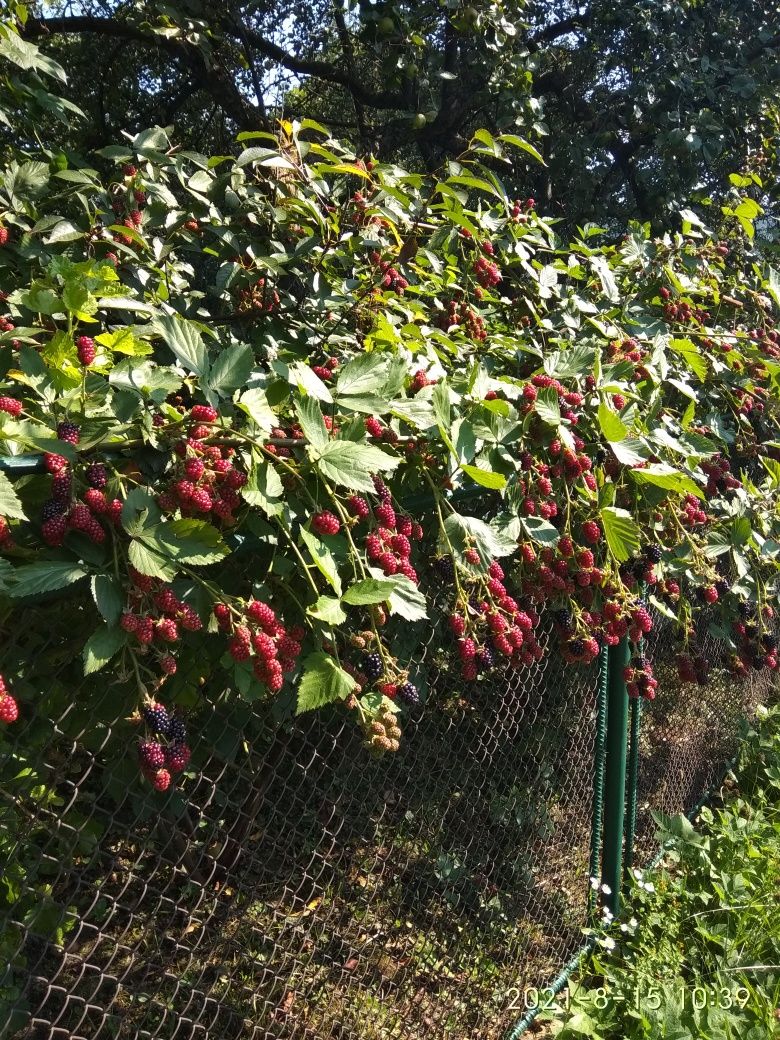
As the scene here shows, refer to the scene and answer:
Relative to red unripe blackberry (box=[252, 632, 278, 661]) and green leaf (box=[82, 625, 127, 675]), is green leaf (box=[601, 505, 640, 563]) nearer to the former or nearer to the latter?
red unripe blackberry (box=[252, 632, 278, 661])

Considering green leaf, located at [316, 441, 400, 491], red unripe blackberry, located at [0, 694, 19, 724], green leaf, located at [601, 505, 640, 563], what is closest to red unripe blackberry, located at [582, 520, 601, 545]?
green leaf, located at [601, 505, 640, 563]

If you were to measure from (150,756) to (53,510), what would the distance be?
0.36 meters

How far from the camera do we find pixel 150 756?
115 centimetres

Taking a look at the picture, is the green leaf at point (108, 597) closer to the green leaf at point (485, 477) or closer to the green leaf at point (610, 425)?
the green leaf at point (485, 477)

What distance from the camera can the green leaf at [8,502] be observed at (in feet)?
3.38

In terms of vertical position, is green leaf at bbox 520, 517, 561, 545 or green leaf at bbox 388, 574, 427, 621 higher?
green leaf at bbox 520, 517, 561, 545

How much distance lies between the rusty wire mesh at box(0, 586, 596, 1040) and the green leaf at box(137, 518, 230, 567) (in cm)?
35

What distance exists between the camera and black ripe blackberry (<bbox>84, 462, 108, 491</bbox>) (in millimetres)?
1174

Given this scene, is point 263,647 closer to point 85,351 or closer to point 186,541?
point 186,541

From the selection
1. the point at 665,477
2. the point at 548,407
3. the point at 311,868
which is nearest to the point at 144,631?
the point at 548,407

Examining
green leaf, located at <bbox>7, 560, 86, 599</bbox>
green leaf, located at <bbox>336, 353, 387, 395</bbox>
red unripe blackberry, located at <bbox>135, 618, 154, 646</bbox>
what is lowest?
red unripe blackberry, located at <bbox>135, 618, 154, 646</bbox>

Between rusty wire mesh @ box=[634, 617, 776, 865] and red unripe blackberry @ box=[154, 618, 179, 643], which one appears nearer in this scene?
red unripe blackberry @ box=[154, 618, 179, 643]

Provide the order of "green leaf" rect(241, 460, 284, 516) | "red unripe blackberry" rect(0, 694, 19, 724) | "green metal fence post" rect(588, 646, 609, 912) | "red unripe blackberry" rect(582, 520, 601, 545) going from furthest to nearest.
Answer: "green metal fence post" rect(588, 646, 609, 912) → "red unripe blackberry" rect(582, 520, 601, 545) → "green leaf" rect(241, 460, 284, 516) → "red unripe blackberry" rect(0, 694, 19, 724)

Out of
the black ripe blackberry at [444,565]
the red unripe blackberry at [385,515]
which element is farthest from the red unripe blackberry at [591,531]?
the red unripe blackberry at [385,515]
